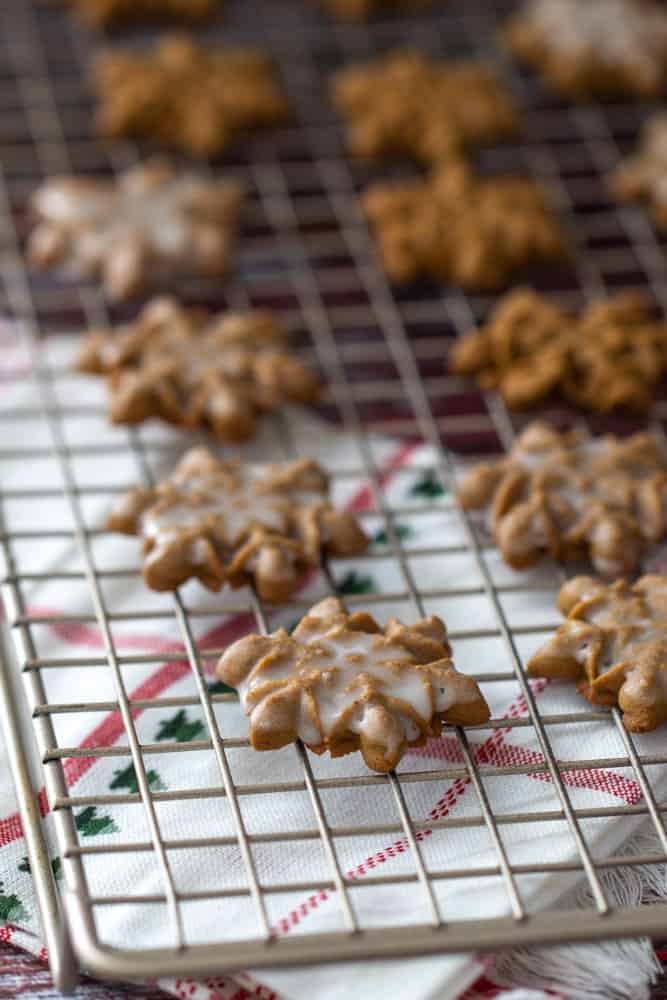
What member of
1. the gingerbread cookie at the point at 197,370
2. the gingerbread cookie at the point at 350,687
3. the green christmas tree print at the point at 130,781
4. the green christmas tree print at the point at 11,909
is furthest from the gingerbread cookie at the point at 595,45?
the green christmas tree print at the point at 11,909

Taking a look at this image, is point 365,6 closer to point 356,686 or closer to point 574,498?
point 574,498

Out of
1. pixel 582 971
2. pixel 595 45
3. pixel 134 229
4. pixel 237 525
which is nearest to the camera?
pixel 582 971

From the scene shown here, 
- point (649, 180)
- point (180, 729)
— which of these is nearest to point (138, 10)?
point (649, 180)

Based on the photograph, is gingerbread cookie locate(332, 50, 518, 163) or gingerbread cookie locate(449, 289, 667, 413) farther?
gingerbread cookie locate(332, 50, 518, 163)

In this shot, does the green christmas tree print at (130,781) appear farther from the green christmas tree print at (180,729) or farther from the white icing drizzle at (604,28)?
the white icing drizzle at (604,28)

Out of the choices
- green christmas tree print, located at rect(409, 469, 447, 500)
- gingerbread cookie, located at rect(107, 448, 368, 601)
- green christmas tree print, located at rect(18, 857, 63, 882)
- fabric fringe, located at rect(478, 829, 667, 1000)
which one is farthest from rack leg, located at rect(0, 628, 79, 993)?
green christmas tree print, located at rect(409, 469, 447, 500)

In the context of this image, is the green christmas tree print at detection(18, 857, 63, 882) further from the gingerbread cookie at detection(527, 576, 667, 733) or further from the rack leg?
the gingerbread cookie at detection(527, 576, 667, 733)
